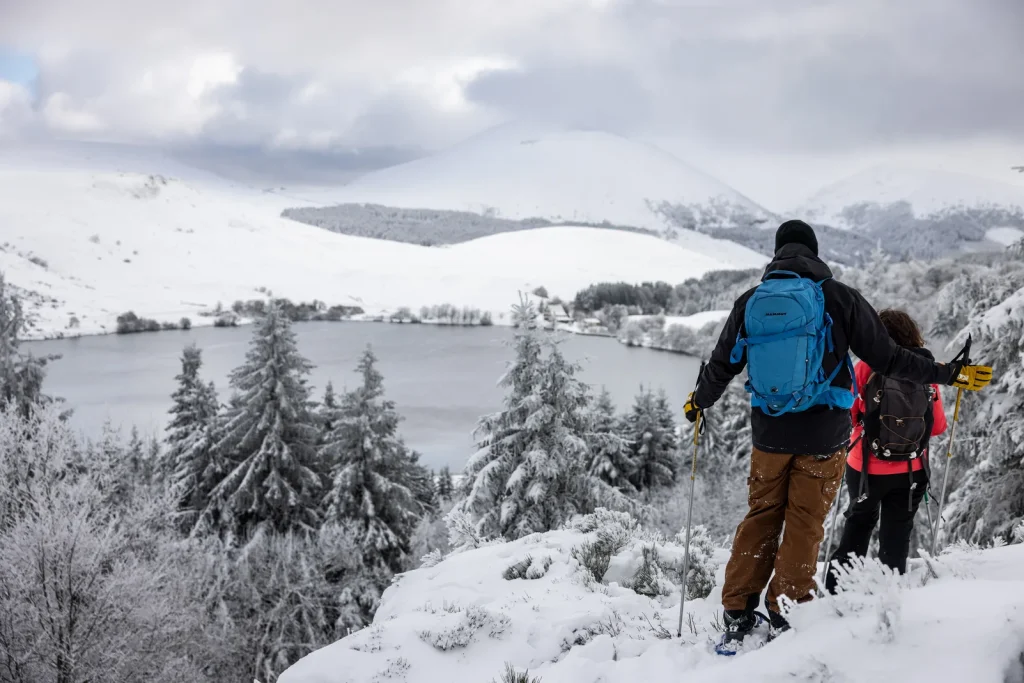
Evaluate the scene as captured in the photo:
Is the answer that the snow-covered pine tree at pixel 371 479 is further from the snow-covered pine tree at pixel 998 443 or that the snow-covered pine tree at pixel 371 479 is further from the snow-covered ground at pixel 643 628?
the snow-covered pine tree at pixel 998 443

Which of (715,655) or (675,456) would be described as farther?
(675,456)

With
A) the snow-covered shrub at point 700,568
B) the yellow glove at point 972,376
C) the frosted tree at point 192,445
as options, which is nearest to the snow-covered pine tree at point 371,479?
the frosted tree at point 192,445

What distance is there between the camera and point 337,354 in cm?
6706

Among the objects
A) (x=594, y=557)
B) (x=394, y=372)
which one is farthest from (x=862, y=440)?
(x=394, y=372)

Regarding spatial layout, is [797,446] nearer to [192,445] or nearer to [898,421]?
[898,421]

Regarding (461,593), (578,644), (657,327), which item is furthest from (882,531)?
(657,327)

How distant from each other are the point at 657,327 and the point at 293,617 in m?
77.1

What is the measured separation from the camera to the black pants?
11.7ft

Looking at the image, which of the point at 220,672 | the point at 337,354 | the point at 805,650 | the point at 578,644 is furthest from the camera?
the point at 337,354

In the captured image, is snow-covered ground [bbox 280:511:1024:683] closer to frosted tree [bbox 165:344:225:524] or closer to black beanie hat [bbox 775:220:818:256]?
black beanie hat [bbox 775:220:818:256]

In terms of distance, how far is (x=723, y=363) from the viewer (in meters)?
3.34

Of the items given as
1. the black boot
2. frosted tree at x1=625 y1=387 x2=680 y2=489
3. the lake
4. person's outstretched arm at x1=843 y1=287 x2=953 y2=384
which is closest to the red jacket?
person's outstretched arm at x1=843 y1=287 x2=953 y2=384

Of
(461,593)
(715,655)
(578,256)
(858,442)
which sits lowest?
(461,593)

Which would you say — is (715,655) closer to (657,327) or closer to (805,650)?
(805,650)
